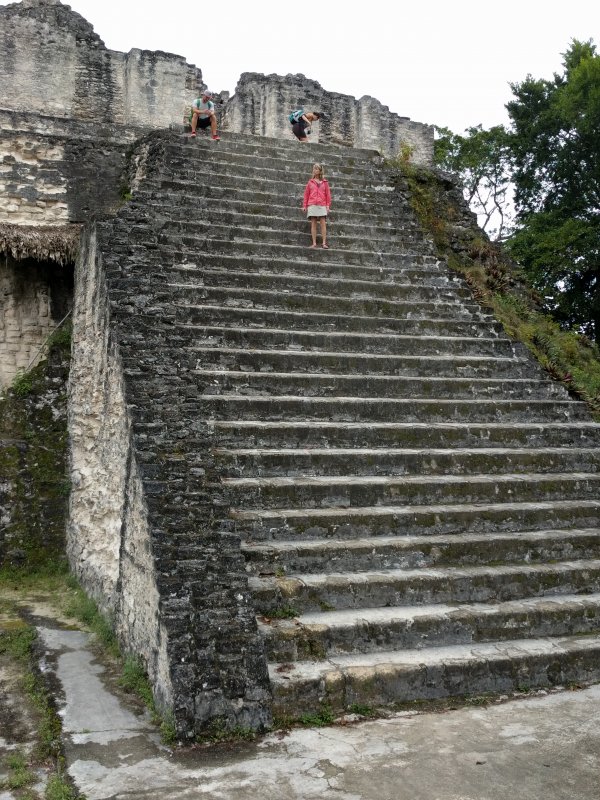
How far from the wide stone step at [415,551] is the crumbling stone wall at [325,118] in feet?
38.6

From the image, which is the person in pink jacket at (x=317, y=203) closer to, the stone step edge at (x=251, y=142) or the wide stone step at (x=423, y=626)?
the stone step edge at (x=251, y=142)

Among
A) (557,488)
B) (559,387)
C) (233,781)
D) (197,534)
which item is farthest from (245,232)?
(233,781)

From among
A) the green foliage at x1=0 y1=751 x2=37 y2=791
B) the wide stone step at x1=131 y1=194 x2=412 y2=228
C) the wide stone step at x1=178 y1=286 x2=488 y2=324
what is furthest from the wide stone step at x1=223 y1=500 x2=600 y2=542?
the wide stone step at x1=131 y1=194 x2=412 y2=228

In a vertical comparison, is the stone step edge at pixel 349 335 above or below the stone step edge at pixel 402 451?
above

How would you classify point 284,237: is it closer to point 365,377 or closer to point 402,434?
point 365,377

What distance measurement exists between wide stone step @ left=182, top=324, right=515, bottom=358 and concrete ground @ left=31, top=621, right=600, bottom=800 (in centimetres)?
343

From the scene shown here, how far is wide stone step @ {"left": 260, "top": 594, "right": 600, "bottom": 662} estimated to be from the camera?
450cm

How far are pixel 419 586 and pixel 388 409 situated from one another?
6.46ft

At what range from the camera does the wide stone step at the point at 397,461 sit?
5.77 meters

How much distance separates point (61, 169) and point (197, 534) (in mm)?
6865

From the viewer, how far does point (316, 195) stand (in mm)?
8672

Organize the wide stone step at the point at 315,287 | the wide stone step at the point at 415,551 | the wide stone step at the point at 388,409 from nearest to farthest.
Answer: the wide stone step at the point at 415,551, the wide stone step at the point at 388,409, the wide stone step at the point at 315,287

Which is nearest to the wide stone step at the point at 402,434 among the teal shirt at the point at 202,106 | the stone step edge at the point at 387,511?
the stone step edge at the point at 387,511

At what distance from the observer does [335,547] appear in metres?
5.19
